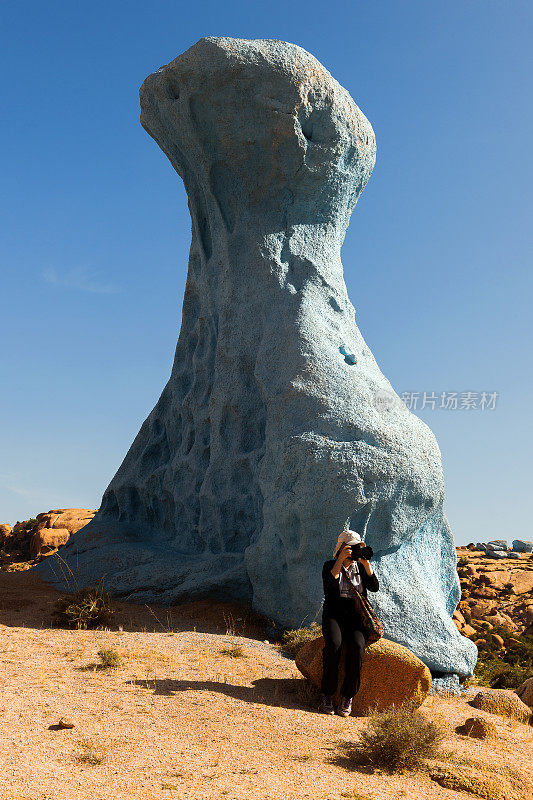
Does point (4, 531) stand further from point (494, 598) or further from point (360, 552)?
point (360, 552)

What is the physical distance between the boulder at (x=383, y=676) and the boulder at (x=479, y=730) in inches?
15.9

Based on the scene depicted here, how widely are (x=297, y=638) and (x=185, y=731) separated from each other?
2.85 m

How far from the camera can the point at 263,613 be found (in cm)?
847

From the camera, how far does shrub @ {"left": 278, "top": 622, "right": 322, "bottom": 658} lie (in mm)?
7113

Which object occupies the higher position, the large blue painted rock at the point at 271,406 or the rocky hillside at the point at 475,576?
the large blue painted rock at the point at 271,406

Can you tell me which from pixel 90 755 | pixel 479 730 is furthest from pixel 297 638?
pixel 90 755

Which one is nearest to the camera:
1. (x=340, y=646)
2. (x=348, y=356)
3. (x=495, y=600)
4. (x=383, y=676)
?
(x=340, y=646)

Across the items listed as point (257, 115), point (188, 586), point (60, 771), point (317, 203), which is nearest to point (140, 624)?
point (188, 586)

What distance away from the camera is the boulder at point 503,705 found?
22.0 feet

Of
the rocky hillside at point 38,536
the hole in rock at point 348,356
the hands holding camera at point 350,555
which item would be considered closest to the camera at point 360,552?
the hands holding camera at point 350,555

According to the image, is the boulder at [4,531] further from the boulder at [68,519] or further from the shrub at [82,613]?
the shrub at [82,613]

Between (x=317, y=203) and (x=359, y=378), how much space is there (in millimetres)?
3579

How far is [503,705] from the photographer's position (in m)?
6.74

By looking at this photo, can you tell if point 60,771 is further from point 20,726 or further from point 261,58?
point 261,58
